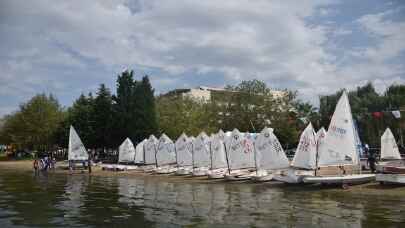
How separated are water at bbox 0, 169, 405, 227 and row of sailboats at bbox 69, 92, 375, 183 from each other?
1986mm

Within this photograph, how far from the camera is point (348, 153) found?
28625 millimetres

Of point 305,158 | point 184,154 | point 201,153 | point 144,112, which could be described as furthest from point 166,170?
point 144,112

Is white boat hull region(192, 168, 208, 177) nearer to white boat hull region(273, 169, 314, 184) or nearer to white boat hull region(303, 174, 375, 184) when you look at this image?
white boat hull region(273, 169, 314, 184)

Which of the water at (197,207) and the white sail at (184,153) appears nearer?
the water at (197,207)

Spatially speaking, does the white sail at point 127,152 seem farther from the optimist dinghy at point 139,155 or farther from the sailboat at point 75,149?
the sailboat at point 75,149

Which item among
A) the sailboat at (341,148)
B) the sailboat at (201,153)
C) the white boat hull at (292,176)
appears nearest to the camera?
the sailboat at (341,148)

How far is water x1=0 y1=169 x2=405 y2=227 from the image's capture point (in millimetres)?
18641

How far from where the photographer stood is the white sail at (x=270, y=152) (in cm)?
3447

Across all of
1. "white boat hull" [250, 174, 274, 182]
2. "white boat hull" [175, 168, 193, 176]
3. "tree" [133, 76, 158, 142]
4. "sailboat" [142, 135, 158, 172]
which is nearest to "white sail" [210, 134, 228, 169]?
"white boat hull" [175, 168, 193, 176]

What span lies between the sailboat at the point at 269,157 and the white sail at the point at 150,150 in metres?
18.8

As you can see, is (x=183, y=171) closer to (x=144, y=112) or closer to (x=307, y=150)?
(x=307, y=150)

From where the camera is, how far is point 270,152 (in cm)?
3469

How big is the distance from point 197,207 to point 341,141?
449 inches

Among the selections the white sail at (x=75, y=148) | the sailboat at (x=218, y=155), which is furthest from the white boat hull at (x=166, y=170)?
the white sail at (x=75, y=148)
